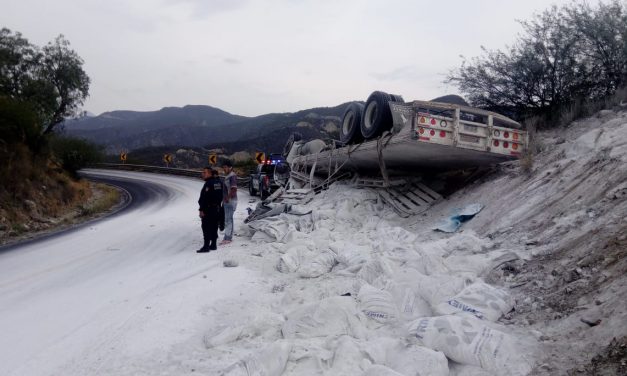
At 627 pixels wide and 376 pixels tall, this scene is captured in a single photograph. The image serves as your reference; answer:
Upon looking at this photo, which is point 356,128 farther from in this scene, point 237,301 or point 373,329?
point 373,329

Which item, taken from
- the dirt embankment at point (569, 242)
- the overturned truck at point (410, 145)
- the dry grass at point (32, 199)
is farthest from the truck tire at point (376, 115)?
the dry grass at point (32, 199)

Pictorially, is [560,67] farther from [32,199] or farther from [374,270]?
[32,199]

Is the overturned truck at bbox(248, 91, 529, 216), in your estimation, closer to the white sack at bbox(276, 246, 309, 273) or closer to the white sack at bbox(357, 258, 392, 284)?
the white sack at bbox(276, 246, 309, 273)

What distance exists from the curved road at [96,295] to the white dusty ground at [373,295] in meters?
0.03

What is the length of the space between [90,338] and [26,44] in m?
25.2

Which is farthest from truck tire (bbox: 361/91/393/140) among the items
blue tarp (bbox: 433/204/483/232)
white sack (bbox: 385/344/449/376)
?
white sack (bbox: 385/344/449/376)

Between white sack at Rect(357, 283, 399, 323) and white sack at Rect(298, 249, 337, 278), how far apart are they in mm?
1502

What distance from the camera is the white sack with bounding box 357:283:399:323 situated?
3.95 meters

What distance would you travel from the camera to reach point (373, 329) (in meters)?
3.82

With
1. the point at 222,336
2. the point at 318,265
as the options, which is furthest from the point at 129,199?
the point at 222,336

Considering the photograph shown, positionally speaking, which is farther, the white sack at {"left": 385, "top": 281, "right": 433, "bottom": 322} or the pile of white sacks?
the white sack at {"left": 385, "top": 281, "right": 433, "bottom": 322}

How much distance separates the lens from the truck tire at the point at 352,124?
1059 centimetres

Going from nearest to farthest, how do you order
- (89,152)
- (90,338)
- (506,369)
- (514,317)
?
(506,369) < (514,317) < (90,338) < (89,152)

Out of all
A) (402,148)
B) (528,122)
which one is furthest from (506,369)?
(528,122)
